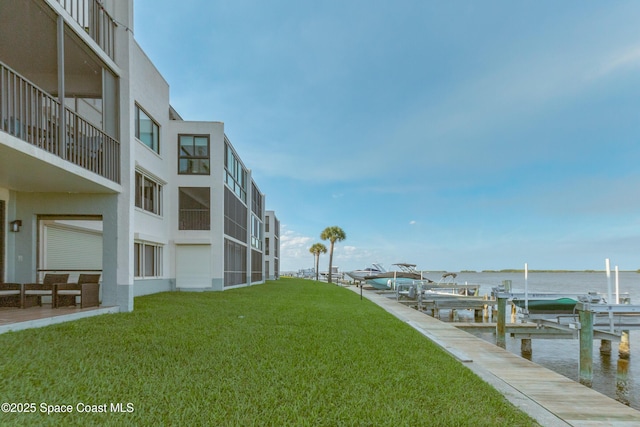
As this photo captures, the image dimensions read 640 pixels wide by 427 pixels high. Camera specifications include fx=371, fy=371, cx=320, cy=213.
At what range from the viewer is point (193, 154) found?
750 inches

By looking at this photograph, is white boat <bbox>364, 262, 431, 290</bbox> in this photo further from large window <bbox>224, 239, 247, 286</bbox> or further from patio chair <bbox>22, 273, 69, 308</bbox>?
patio chair <bbox>22, 273, 69, 308</bbox>

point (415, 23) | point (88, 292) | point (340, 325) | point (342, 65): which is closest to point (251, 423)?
point (340, 325)

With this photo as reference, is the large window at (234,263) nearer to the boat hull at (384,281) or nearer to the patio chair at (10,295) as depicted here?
the patio chair at (10,295)

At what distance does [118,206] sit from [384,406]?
8.64 meters

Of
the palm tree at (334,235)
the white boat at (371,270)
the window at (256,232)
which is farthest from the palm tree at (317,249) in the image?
the window at (256,232)

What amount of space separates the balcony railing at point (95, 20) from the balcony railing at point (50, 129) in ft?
7.22

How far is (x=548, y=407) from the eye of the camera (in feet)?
14.4

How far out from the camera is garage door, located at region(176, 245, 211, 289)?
60.3 ft

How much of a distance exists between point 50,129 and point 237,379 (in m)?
6.42

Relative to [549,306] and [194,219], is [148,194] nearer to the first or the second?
[194,219]

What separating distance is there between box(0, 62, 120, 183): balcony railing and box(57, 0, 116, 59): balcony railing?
7.22 feet

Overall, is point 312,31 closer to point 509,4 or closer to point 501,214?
point 509,4

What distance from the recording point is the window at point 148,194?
15148 millimetres

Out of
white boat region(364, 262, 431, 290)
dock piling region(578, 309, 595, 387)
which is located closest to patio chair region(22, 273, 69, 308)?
dock piling region(578, 309, 595, 387)
